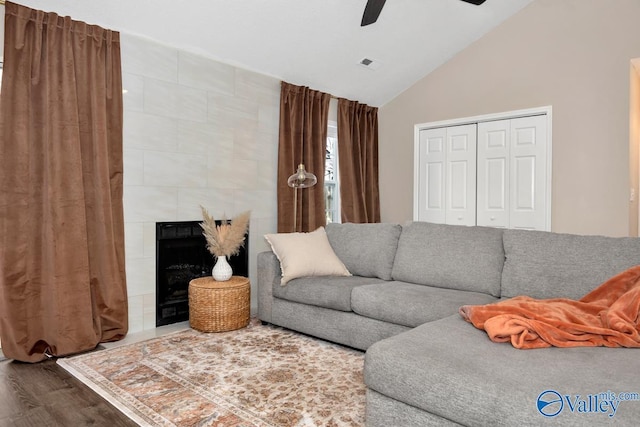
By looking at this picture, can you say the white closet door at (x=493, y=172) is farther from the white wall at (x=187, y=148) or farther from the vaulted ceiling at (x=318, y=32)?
the white wall at (x=187, y=148)

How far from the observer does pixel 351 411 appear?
6.91 ft

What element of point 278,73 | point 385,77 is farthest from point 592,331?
point 385,77

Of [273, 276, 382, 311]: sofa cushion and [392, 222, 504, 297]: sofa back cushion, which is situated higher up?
[392, 222, 504, 297]: sofa back cushion

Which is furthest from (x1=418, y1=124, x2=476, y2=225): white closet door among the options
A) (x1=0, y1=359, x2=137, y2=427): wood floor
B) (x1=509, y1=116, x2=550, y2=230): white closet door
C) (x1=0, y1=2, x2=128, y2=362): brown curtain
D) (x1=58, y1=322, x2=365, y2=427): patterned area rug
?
(x1=0, y1=359, x2=137, y2=427): wood floor

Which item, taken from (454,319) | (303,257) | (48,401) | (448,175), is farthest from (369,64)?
(48,401)

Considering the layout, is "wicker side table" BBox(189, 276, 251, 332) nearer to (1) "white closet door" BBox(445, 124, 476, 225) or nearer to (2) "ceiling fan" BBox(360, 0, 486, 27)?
(2) "ceiling fan" BBox(360, 0, 486, 27)

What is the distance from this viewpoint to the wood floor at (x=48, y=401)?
203 centimetres

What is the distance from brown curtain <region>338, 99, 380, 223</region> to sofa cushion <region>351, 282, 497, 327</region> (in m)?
2.42

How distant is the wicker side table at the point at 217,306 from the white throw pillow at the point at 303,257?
14.9 inches

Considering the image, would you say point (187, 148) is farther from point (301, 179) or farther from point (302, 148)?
point (302, 148)

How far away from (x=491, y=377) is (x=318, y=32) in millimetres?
3410

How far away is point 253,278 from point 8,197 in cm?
218

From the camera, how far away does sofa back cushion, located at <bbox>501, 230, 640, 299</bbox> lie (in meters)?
2.38

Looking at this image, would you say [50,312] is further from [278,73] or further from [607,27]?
[607,27]
